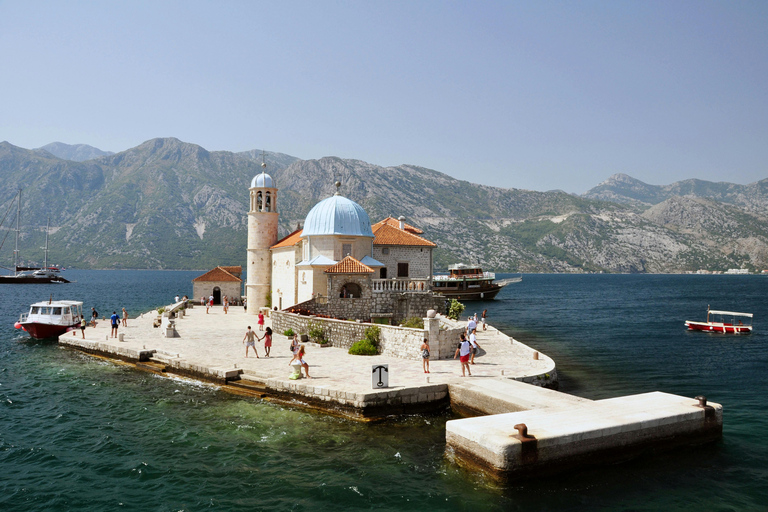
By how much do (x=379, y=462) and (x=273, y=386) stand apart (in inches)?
274

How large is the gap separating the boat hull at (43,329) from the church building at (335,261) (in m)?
14.8

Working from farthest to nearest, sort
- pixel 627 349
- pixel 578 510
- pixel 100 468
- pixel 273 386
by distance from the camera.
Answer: pixel 627 349 → pixel 273 386 → pixel 100 468 → pixel 578 510

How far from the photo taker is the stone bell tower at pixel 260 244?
4478cm

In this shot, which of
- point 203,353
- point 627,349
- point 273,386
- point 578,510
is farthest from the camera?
point 627,349

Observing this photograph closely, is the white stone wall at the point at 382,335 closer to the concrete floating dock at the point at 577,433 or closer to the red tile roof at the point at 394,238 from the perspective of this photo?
the concrete floating dock at the point at 577,433

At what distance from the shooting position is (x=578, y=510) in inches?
421

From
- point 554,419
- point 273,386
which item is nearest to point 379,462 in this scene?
point 554,419

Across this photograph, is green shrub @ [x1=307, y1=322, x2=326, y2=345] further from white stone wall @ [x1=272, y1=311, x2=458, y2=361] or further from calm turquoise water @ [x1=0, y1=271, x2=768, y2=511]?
calm turquoise water @ [x1=0, y1=271, x2=768, y2=511]

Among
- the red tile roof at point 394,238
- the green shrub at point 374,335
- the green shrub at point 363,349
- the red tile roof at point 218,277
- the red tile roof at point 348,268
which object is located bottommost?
the green shrub at point 363,349

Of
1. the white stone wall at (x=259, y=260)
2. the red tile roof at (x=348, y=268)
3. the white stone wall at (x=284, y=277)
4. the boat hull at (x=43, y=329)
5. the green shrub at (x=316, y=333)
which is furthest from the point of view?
the white stone wall at (x=259, y=260)

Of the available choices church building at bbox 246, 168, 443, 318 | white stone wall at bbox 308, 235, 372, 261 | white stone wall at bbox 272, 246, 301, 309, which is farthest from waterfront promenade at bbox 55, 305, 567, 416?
white stone wall at bbox 308, 235, 372, 261

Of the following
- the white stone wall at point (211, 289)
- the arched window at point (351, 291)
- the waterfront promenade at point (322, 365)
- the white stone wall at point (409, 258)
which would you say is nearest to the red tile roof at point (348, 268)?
the arched window at point (351, 291)

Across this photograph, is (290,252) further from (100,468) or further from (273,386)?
(100,468)

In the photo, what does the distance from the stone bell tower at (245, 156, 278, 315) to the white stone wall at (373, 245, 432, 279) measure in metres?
11.4
